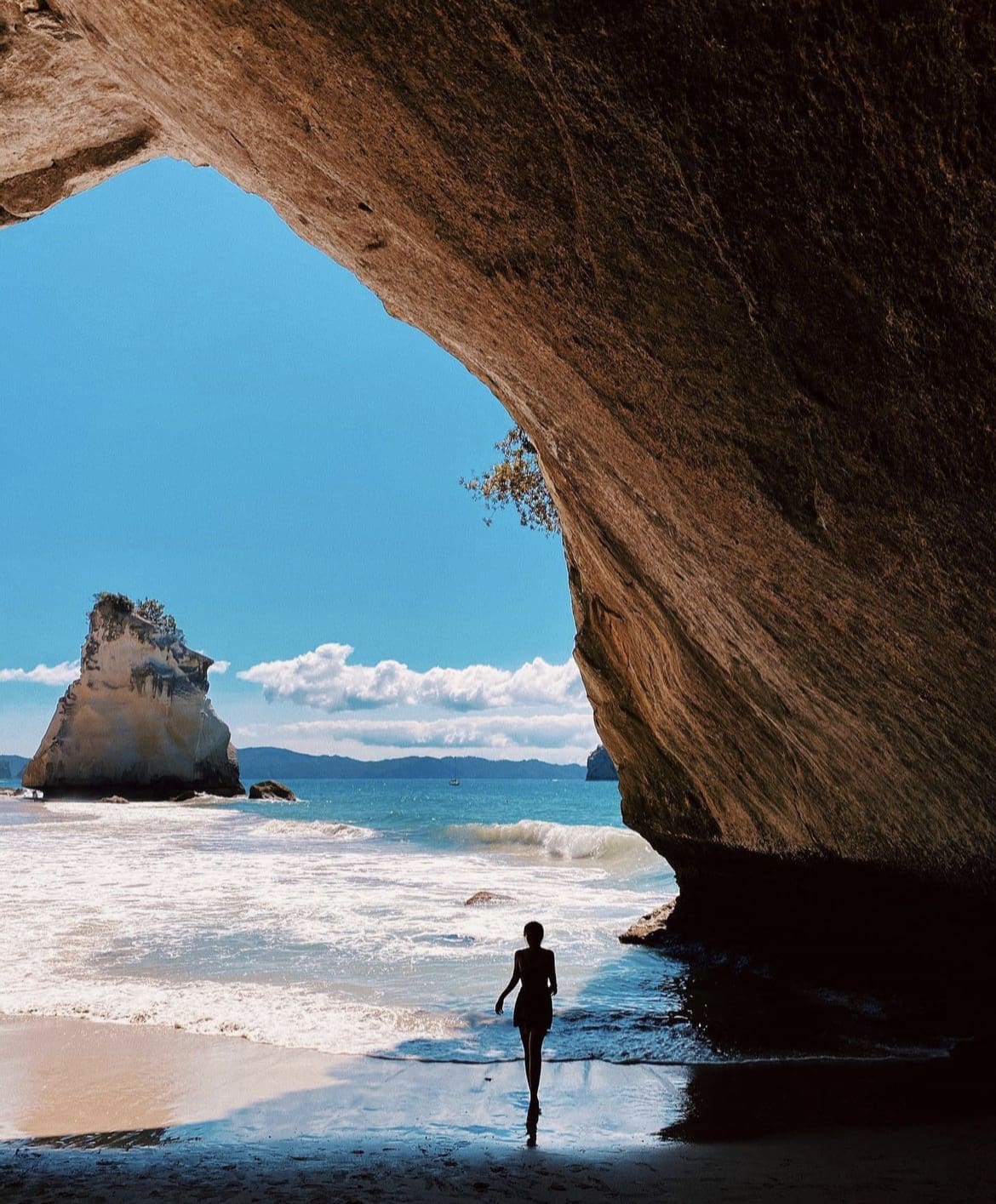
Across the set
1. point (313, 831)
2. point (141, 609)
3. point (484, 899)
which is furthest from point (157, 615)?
point (484, 899)

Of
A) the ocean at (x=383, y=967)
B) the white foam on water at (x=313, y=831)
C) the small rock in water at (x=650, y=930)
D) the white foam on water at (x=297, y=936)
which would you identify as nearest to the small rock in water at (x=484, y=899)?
the ocean at (x=383, y=967)

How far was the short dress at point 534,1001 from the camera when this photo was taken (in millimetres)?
5566

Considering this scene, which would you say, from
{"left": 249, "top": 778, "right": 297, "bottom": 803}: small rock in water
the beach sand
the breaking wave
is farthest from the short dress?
{"left": 249, "top": 778, "right": 297, "bottom": 803}: small rock in water

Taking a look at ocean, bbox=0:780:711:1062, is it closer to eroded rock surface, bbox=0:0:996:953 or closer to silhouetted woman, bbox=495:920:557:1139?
silhouetted woman, bbox=495:920:557:1139

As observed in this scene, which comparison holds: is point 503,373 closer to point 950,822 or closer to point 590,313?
point 590,313

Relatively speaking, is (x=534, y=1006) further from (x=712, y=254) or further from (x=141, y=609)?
(x=141, y=609)

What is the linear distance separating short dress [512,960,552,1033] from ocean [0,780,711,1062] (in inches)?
70.2

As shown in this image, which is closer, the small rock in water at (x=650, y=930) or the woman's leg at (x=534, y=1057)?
the woman's leg at (x=534, y=1057)

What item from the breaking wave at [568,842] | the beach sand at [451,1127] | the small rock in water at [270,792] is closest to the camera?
the beach sand at [451,1127]

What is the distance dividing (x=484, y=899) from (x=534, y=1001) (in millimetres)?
10216

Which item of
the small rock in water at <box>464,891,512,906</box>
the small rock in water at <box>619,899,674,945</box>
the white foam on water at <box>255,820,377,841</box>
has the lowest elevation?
the white foam on water at <box>255,820,377,841</box>

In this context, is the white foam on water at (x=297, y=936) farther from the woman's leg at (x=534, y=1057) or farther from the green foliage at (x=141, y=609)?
the green foliage at (x=141, y=609)

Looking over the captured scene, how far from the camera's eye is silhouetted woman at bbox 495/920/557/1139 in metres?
5.53

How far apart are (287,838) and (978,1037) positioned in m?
27.0
